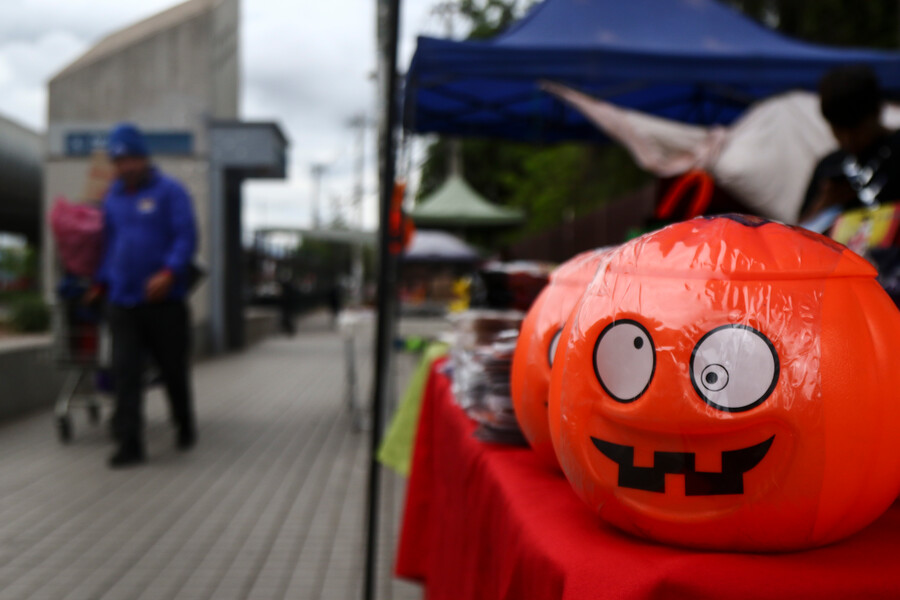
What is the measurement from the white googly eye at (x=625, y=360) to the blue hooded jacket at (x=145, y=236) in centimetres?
435

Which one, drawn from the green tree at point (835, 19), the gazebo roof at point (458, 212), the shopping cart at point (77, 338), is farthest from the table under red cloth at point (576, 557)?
the gazebo roof at point (458, 212)

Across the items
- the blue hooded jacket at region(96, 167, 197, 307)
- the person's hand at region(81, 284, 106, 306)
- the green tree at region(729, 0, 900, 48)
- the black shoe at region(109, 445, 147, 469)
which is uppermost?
the green tree at region(729, 0, 900, 48)

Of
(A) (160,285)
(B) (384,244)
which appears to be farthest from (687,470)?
(A) (160,285)

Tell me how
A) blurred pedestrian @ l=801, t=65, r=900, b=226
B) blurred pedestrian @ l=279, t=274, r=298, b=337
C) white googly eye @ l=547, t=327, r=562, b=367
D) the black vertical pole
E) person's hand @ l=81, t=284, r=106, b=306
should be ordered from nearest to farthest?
white googly eye @ l=547, t=327, r=562, b=367
the black vertical pole
blurred pedestrian @ l=801, t=65, r=900, b=226
person's hand @ l=81, t=284, r=106, b=306
blurred pedestrian @ l=279, t=274, r=298, b=337

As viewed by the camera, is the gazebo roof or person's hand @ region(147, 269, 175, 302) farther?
the gazebo roof

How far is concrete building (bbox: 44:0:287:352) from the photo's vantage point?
12641 millimetres

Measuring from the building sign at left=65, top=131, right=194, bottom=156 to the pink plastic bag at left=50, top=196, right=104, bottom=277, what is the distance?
786cm

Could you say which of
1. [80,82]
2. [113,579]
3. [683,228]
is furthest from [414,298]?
[683,228]

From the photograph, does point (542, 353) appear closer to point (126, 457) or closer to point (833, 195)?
point (833, 195)

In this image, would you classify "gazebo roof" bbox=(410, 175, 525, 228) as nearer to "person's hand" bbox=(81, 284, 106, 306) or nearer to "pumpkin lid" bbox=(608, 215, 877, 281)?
"person's hand" bbox=(81, 284, 106, 306)

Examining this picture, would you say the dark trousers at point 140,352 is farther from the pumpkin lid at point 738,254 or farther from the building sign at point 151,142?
the building sign at point 151,142

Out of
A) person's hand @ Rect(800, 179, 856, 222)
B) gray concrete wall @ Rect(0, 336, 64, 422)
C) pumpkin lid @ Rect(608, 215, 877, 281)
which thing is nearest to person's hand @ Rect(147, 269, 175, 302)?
gray concrete wall @ Rect(0, 336, 64, 422)

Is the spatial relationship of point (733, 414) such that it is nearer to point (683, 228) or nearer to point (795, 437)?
point (795, 437)

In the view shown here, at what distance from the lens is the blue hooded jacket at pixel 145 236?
16.2 feet
